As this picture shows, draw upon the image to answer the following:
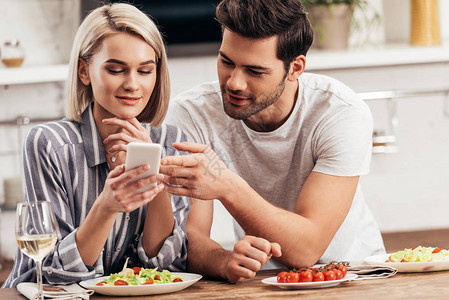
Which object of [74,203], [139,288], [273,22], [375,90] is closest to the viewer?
[139,288]

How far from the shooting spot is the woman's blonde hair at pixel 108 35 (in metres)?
1.74

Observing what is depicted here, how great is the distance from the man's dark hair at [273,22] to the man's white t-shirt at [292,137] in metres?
0.16

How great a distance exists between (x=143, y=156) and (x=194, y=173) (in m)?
0.23


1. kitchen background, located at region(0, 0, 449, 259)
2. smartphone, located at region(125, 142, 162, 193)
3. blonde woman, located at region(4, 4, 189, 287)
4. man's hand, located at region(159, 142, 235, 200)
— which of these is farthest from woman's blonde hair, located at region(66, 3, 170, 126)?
kitchen background, located at region(0, 0, 449, 259)

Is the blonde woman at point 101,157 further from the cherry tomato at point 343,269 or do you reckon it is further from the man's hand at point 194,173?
the cherry tomato at point 343,269

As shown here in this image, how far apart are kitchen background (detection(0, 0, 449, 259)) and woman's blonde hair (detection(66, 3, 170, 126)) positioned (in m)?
1.64

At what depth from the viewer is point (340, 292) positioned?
1.45 meters

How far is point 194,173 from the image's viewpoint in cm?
155

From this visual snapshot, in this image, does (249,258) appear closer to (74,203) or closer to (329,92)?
(74,203)

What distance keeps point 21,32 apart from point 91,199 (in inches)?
84.6

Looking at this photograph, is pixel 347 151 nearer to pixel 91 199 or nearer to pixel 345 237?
pixel 345 237

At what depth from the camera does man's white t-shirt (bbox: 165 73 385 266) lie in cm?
200

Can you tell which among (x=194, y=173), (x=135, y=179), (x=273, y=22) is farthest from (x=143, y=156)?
(x=273, y=22)

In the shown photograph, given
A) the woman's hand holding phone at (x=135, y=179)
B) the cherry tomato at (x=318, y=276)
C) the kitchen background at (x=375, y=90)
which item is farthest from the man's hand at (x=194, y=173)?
the kitchen background at (x=375, y=90)
